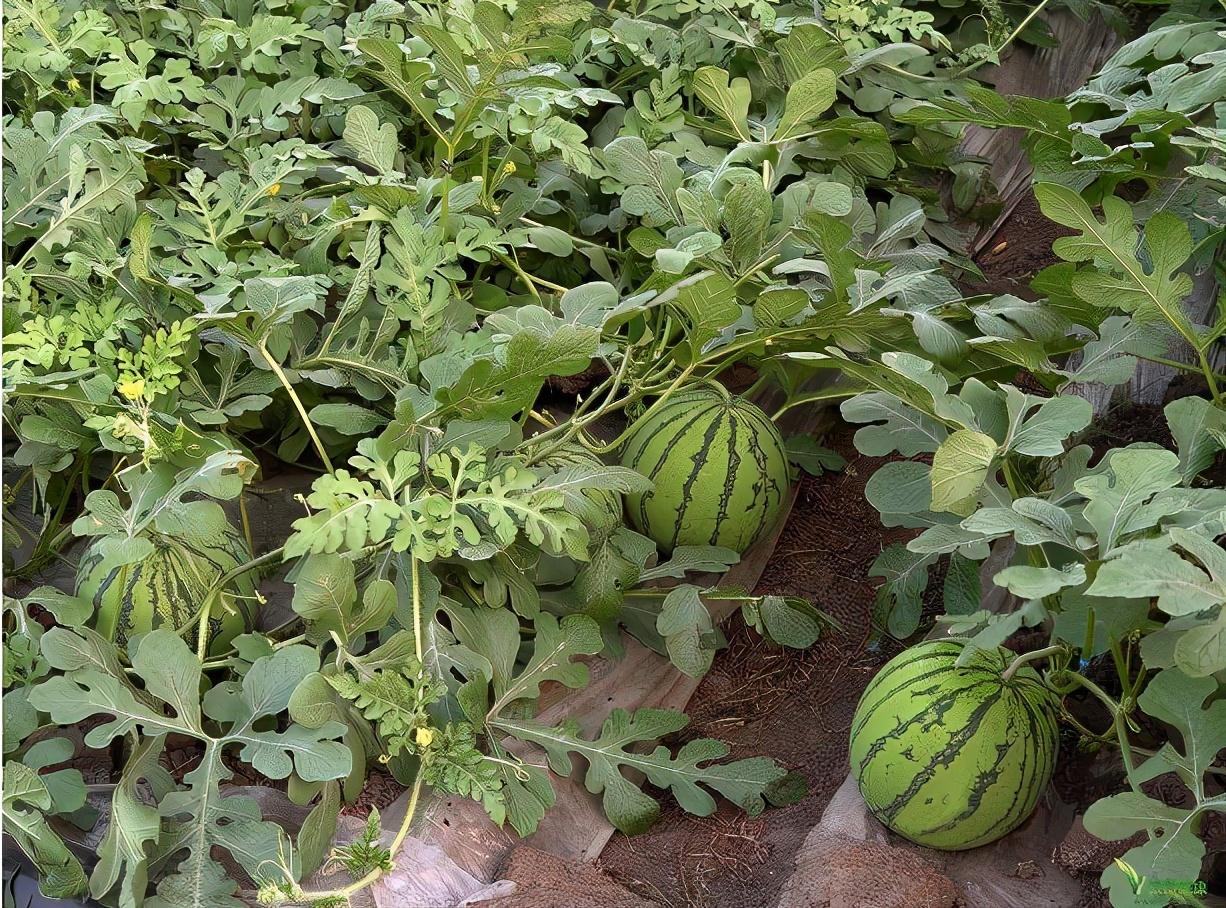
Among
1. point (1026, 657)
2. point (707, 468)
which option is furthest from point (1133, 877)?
point (707, 468)

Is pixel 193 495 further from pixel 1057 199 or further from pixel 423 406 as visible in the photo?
pixel 1057 199

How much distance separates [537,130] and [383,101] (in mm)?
572

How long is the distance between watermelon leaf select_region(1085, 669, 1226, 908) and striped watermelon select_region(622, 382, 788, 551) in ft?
2.55

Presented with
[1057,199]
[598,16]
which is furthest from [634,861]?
[598,16]

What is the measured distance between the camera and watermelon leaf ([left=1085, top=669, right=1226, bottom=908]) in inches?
59.2

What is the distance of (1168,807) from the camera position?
1.55 metres

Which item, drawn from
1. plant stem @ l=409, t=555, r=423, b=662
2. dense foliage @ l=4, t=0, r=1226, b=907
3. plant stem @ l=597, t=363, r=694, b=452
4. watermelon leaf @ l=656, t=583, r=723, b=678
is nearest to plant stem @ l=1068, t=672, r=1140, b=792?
dense foliage @ l=4, t=0, r=1226, b=907

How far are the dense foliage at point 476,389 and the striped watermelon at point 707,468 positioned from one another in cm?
6

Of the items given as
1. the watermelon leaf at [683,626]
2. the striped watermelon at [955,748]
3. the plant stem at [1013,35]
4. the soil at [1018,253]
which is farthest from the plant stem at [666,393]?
the plant stem at [1013,35]

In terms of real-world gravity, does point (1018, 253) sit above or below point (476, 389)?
below

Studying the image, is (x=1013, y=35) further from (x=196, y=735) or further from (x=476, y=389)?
(x=196, y=735)

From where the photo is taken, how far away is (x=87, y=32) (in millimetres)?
2352

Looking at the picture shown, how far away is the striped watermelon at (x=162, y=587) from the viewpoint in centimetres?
182

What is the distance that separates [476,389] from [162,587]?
0.61 meters
